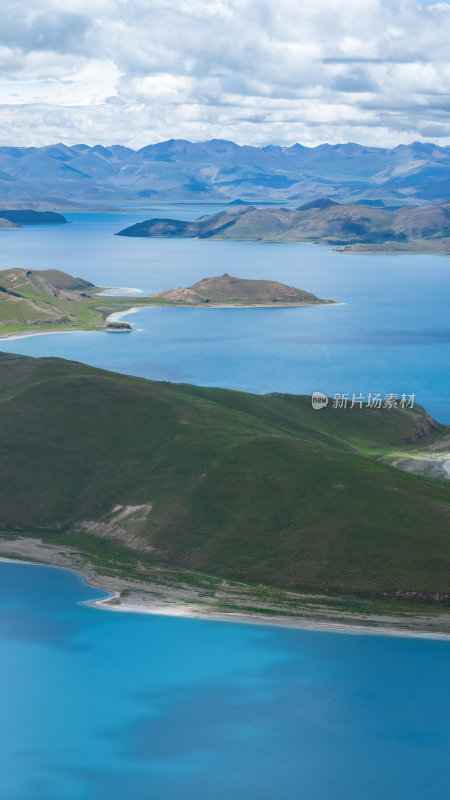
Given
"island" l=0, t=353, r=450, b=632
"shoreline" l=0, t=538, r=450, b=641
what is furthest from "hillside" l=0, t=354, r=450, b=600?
"shoreline" l=0, t=538, r=450, b=641

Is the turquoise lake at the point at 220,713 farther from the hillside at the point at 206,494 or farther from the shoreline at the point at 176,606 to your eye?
the hillside at the point at 206,494

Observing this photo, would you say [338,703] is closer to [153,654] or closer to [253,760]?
[253,760]

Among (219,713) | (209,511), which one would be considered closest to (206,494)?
(209,511)

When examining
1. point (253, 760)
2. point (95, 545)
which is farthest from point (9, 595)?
point (253, 760)

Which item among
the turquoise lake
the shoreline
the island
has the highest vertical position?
the island

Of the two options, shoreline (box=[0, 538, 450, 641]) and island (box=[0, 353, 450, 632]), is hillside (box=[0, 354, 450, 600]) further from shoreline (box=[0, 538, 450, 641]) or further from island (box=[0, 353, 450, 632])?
shoreline (box=[0, 538, 450, 641])

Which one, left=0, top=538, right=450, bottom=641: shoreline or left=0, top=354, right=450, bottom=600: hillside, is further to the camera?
left=0, top=354, right=450, bottom=600: hillside

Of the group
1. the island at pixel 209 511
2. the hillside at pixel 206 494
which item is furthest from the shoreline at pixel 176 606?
the hillside at pixel 206 494
